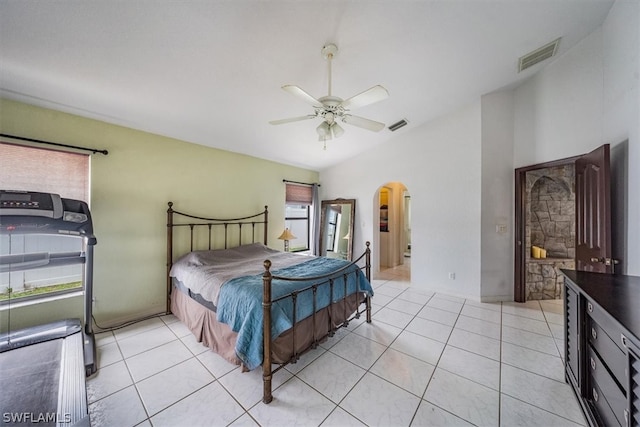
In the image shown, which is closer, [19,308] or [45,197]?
[45,197]

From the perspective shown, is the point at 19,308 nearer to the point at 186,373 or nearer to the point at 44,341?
the point at 44,341

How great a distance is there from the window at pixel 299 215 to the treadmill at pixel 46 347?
3.27 metres

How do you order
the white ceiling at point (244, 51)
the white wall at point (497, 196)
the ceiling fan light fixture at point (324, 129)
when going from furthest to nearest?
1. the white wall at point (497, 196)
2. the ceiling fan light fixture at point (324, 129)
3. the white ceiling at point (244, 51)

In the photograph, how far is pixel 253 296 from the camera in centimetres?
191

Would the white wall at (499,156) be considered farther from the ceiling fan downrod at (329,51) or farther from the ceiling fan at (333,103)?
the ceiling fan downrod at (329,51)

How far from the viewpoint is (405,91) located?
297 centimetres

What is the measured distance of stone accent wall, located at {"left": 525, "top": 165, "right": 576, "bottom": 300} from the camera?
383cm

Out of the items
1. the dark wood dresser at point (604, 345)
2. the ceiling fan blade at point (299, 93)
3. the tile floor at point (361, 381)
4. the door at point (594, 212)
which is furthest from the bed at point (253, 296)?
the door at point (594, 212)

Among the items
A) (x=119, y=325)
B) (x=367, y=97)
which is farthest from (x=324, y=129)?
(x=119, y=325)

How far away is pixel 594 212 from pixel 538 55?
1.99 metres

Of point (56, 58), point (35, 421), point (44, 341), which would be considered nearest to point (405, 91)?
point (56, 58)

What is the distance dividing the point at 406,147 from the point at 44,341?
5328 millimetres

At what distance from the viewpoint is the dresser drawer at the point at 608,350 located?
112 centimetres

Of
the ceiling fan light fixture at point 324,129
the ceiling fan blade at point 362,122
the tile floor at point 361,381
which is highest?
the ceiling fan blade at point 362,122
